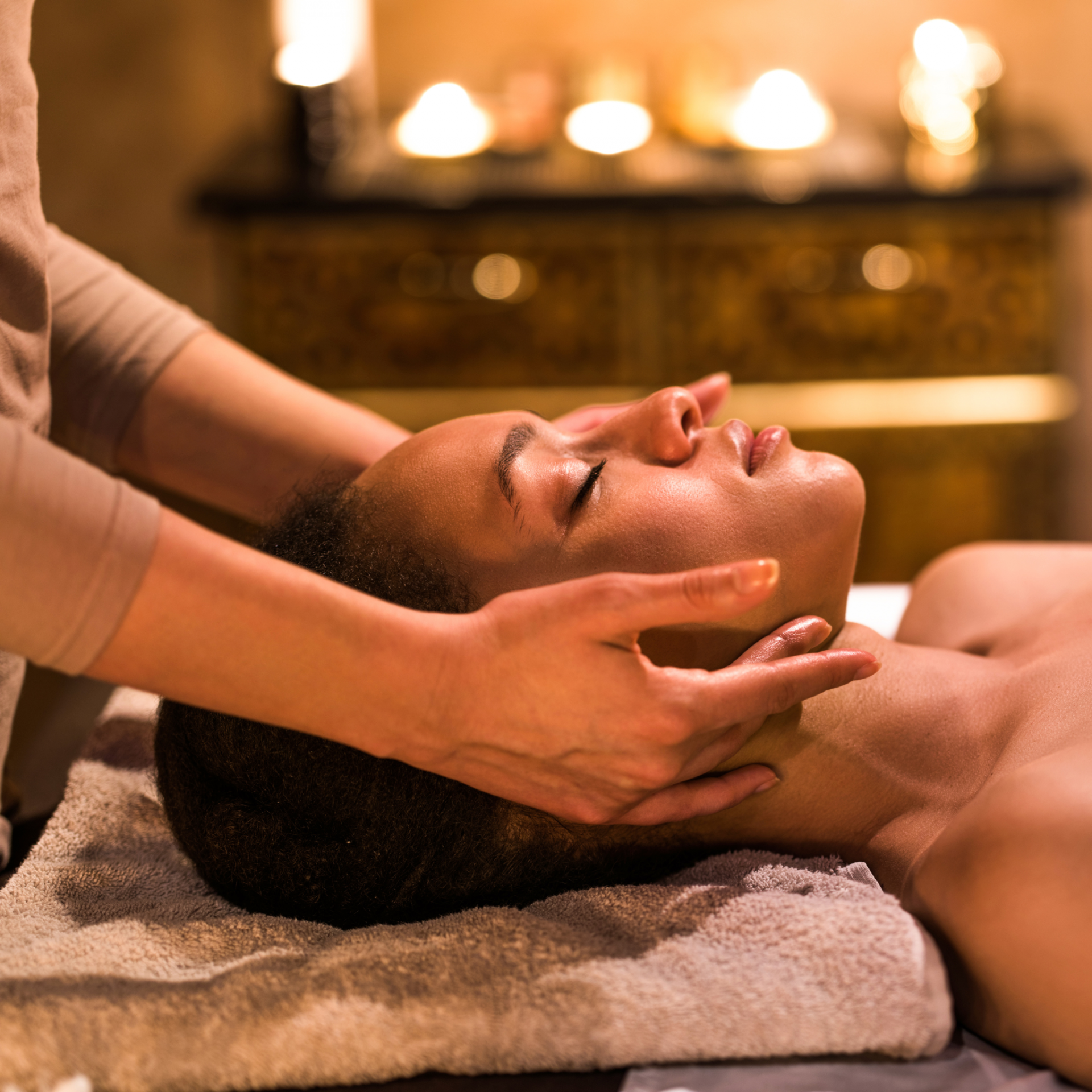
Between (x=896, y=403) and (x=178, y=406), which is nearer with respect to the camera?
(x=178, y=406)

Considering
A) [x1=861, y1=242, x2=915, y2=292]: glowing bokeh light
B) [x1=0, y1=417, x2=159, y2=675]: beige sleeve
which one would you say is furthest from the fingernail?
[x1=861, y1=242, x2=915, y2=292]: glowing bokeh light

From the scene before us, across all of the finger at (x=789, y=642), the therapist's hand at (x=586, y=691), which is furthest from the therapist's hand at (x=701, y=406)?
the therapist's hand at (x=586, y=691)

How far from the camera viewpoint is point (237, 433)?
1289 mm

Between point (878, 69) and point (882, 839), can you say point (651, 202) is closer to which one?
point (878, 69)

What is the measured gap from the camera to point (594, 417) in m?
1.26

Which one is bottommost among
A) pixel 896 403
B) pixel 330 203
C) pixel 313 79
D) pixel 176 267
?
pixel 896 403

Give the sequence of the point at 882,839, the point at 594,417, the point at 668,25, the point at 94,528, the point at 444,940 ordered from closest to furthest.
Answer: the point at 94,528 → the point at 444,940 → the point at 882,839 → the point at 594,417 → the point at 668,25

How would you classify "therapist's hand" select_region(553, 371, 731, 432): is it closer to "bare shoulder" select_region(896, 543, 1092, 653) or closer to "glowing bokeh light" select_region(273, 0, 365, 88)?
"bare shoulder" select_region(896, 543, 1092, 653)

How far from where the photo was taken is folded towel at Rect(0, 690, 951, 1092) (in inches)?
28.1

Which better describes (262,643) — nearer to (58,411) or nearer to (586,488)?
(586,488)

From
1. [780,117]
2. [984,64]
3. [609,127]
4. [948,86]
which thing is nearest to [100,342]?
[609,127]

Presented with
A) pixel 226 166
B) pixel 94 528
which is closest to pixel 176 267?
pixel 226 166

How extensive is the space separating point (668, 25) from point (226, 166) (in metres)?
1.30

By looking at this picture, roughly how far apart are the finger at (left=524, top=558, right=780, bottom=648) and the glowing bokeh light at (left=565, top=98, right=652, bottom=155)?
236 cm
